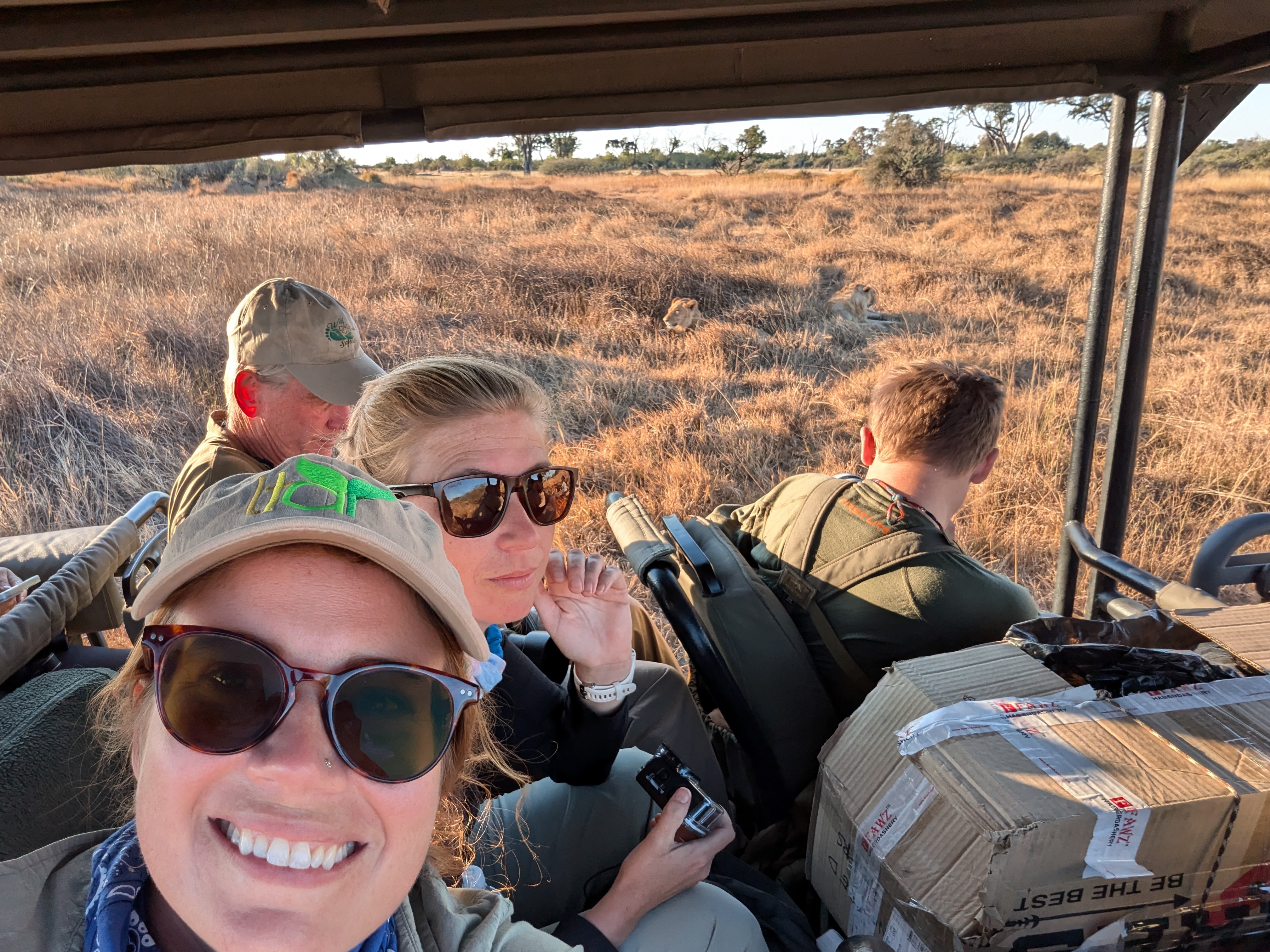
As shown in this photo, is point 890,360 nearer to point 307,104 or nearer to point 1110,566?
point 1110,566

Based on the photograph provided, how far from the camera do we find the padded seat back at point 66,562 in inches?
84.4

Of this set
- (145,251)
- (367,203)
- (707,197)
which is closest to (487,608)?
(145,251)

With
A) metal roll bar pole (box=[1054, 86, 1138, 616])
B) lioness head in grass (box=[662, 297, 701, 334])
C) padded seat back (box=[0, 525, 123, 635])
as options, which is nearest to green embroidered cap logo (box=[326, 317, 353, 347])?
padded seat back (box=[0, 525, 123, 635])

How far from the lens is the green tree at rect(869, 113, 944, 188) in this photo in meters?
19.2

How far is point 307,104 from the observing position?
1904mm

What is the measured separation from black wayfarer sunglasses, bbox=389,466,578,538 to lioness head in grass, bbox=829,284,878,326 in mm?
8318

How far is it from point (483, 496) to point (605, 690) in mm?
519

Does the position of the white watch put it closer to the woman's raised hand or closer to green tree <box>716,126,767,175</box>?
the woman's raised hand

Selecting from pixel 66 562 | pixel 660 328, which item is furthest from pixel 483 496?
pixel 660 328

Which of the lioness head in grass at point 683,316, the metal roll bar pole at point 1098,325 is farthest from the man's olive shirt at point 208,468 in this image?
the lioness head in grass at point 683,316

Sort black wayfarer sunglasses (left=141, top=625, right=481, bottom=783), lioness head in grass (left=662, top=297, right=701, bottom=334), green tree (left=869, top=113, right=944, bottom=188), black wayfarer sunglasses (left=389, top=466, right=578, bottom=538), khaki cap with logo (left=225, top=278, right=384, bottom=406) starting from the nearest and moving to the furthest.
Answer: black wayfarer sunglasses (left=141, top=625, right=481, bottom=783) < black wayfarer sunglasses (left=389, top=466, right=578, bottom=538) < khaki cap with logo (left=225, top=278, right=384, bottom=406) < lioness head in grass (left=662, top=297, right=701, bottom=334) < green tree (left=869, top=113, right=944, bottom=188)

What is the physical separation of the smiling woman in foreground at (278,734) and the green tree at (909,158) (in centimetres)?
2060

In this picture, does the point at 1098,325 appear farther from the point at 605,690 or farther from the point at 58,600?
the point at 58,600

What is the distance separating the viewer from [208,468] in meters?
2.33
